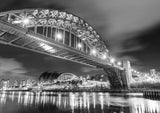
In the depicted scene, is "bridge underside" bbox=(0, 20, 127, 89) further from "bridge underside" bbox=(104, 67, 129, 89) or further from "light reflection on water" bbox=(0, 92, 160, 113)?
"bridge underside" bbox=(104, 67, 129, 89)

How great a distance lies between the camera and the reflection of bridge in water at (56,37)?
45.1 ft

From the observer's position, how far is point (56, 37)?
22891 millimetres

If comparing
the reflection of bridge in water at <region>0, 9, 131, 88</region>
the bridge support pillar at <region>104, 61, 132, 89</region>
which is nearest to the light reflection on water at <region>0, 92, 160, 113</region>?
the reflection of bridge in water at <region>0, 9, 131, 88</region>

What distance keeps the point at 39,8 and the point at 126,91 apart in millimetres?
34604

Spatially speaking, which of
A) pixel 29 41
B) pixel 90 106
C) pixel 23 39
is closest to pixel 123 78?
pixel 90 106

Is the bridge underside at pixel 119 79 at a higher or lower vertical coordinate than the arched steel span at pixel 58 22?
lower

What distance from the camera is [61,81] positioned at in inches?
4033

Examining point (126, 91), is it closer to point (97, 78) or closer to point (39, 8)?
point (39, 8)

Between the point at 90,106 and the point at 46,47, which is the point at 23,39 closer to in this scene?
the point at 46,47

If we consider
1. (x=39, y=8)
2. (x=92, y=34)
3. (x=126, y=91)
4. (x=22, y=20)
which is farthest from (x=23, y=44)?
(x=126, y=91)

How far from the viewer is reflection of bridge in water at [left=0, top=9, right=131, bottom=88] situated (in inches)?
541

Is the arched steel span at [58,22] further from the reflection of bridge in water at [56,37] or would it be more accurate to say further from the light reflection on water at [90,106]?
the light reflection on water at [90,106]

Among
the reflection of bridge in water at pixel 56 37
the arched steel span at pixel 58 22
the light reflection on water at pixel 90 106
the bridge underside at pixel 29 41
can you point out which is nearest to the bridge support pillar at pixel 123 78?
the reflection of bridge in water at pixel 56 37

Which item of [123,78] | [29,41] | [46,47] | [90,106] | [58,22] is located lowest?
[90,106]
